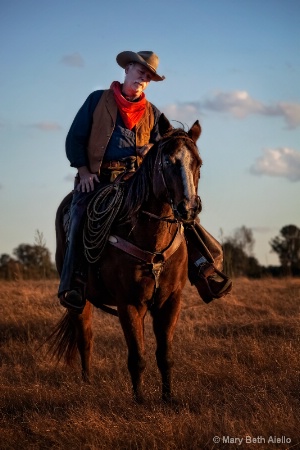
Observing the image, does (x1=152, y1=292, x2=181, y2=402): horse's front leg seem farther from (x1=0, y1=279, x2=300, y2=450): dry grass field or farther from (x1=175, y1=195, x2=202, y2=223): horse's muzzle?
(x1=175, y1=195, x2=202, y2=223): horse's muzzle

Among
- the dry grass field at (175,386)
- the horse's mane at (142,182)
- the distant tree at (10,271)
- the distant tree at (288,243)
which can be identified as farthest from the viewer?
the distant tree at (288,243)

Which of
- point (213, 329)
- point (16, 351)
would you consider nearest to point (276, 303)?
point (213, 329)

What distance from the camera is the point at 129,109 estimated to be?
7.80m

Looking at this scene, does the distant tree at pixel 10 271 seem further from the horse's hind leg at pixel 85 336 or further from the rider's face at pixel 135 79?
the rider's face at pixel 135 79

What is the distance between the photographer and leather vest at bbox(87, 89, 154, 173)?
7723mm

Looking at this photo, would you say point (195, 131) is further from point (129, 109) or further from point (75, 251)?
point (75, 251)

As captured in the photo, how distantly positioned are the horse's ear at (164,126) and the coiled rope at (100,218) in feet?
2.51

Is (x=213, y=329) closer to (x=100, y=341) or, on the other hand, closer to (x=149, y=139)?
(x=100, y=341)

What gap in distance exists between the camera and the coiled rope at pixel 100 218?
709cm

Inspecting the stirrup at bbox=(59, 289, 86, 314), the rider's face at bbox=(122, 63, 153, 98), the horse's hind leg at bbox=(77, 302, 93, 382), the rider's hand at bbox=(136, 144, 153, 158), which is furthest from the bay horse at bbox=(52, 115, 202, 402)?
the horse's hind leg at bbox=(77, 302, 93, 382)

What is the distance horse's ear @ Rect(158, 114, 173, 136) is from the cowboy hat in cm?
119

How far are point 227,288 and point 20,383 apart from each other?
7.97 feet

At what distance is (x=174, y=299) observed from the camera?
7.07m

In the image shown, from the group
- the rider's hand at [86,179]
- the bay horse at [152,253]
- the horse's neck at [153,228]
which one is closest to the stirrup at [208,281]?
the bay horse at [152,253]
